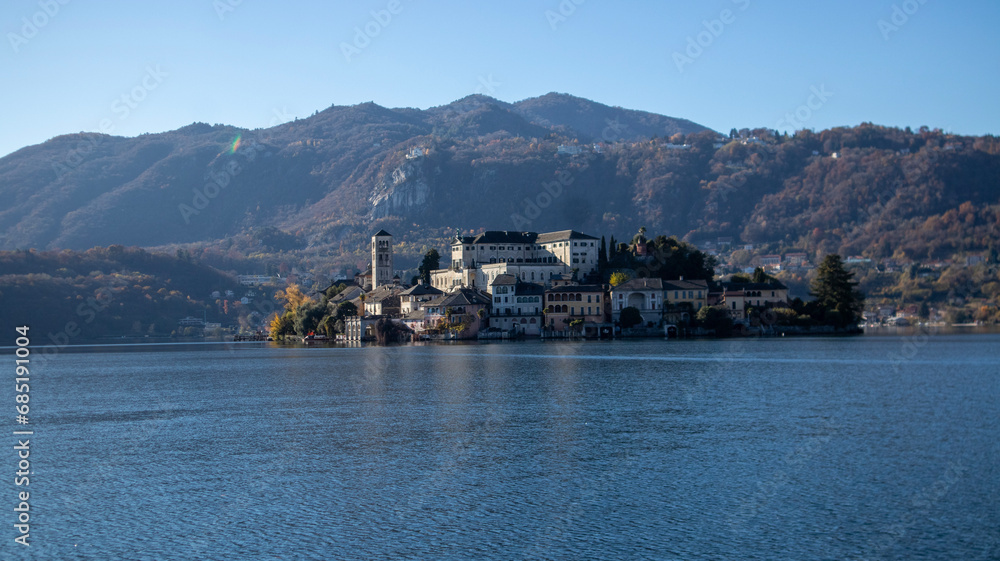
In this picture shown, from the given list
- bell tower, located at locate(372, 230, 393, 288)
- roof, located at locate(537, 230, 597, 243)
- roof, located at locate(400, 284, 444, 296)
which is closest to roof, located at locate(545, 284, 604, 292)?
roof, located at locate(537, 230, 597, 243)

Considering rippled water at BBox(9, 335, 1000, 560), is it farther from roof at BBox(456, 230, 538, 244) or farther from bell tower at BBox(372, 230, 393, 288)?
bell tower at BBox(372, 230, 393, 288)

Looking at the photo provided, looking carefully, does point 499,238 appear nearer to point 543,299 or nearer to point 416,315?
point 416,315

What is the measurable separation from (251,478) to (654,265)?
94751mm

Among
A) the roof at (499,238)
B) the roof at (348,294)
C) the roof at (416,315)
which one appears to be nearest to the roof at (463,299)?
the roof at (416,315)

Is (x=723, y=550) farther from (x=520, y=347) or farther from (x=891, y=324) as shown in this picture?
(x=891, y=324)

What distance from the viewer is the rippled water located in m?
21.5

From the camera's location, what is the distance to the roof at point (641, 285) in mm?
107688

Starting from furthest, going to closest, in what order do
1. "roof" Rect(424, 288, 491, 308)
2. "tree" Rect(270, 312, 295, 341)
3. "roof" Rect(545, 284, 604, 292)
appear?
1. "tree" Rect(270, 312, 295, 341)
2. "roof" Rect(424, 288, 491, 308)
3. "roof" Rect(545, 284, 604, 292)

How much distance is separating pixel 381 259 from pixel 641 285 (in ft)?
169

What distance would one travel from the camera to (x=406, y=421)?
39.5m

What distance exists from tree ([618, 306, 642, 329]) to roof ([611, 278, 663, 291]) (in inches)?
101

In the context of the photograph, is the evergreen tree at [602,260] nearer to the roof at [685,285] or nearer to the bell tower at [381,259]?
the roof at [685,285]

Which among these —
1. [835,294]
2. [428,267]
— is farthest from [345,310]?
[835,294]

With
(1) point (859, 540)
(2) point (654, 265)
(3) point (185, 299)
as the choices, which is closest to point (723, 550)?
(1) point (859, 540)
